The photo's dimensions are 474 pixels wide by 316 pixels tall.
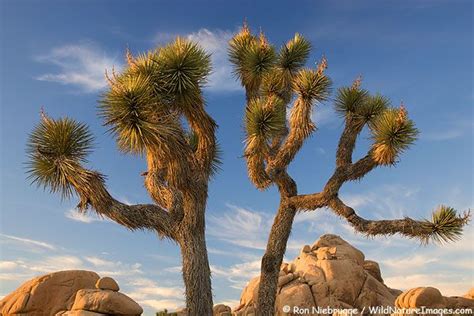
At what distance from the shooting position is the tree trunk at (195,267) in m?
13.1

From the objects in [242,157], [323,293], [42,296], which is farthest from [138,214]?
[323,293]

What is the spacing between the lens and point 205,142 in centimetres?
1482

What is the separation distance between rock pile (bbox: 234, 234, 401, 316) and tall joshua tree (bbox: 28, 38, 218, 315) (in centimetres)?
858

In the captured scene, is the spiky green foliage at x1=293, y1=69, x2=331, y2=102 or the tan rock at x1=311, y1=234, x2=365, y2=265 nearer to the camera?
the spiky green foliage at x1=293, y1=69, x2=331, y2=102


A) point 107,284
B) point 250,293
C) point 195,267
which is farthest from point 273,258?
point 250,293

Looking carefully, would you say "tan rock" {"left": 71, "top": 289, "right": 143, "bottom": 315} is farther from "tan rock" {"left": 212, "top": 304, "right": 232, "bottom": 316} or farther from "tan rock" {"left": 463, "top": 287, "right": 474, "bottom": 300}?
"tan rock" {"left": 463, "top": 287, "right": 474, "bottom": 300}

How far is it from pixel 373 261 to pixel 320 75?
13531 mm

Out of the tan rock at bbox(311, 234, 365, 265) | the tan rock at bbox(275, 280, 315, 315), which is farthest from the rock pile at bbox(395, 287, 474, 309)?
the tan rock at bbox(311, 234, 365, 265)

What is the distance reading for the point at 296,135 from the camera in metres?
16.2

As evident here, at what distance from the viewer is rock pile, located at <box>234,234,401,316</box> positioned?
21.0 meters

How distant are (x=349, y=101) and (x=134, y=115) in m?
8.37

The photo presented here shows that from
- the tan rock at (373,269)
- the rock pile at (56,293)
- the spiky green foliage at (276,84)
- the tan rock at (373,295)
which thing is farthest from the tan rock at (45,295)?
the tan rock at (373,269)

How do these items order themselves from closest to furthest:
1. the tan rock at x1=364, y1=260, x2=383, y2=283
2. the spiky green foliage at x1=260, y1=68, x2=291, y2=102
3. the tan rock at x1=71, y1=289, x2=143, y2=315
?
1. the tan rock at x1=71, y1=289, x2=143, y2=315
2. the spiky green foliage at x1=260, y1=68, x2=291, y2=102
3. the tan rock at x1=364, y1=260, x2=383, y2=283

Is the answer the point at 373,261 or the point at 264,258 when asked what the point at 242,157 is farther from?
the point at 373,261
